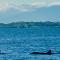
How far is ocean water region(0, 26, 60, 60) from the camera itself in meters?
6.20

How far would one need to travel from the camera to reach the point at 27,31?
20.4 feet

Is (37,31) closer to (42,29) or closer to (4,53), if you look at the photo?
(42,29)

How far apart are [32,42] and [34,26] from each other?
7.3 inches

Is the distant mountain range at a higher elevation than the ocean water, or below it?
higher

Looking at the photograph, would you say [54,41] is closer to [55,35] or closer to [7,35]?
[55,35]

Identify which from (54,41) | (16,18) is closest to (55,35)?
(54,41)

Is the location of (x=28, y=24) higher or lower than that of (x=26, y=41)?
higher

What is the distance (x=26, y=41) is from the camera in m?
6.20

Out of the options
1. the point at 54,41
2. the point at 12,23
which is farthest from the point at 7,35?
the point at 54,41

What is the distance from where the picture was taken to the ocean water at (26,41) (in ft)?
20.3

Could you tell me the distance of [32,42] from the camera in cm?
622

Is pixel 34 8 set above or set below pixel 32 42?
above

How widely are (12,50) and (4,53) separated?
10cm

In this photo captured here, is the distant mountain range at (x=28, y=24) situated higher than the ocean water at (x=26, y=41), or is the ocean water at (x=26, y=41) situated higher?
the distant mountain range at (x=28, y=24)
